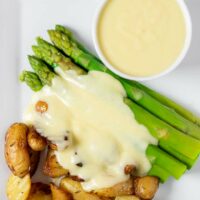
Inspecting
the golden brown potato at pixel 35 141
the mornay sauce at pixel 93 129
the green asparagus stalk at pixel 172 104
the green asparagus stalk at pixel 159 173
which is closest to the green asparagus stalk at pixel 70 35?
the mornay sauce at pixel 93 129

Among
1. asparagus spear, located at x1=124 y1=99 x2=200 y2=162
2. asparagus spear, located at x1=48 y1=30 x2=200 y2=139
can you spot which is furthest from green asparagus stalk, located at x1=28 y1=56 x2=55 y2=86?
asparagus spear, located at x1=124 y1=99 x2=200 y2=162

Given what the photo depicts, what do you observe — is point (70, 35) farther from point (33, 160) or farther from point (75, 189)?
point (75, 189)

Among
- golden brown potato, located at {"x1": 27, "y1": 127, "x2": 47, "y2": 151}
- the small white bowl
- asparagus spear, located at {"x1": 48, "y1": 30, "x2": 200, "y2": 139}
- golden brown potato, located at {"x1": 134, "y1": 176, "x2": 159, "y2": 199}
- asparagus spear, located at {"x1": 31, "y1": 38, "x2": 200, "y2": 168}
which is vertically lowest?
golden brown potato, located at {"x1": 27, "y1": 127, "x2": 47, "y2": 151}

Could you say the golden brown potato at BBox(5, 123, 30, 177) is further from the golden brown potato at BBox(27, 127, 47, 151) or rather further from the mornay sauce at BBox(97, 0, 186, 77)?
the mornay sauce at BBox(97, 0, 186, 77)

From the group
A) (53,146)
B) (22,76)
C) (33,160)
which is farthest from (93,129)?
(22,76)

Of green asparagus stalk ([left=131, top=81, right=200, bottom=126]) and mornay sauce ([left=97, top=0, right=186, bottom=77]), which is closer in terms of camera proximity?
mornay sauce ([left=97, top=0, right=186, bottom=77])

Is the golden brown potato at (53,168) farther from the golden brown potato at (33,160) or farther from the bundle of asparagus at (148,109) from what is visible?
the bundle of asparagus at (148,109)

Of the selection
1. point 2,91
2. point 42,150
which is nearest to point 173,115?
point 42,150

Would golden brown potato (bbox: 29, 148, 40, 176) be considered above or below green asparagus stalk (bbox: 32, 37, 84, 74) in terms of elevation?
below
